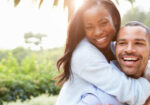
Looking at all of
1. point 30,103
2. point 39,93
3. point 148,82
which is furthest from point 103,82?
point 39,93

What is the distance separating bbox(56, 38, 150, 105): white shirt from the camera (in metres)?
2.44

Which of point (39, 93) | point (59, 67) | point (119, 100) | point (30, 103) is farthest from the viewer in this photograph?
point (39, 93)

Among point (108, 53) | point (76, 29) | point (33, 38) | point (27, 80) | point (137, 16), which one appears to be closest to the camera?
point (76, 29)

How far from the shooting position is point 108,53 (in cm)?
280

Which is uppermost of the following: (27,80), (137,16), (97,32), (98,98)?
(97,32)

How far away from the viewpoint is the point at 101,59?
8.47 feet

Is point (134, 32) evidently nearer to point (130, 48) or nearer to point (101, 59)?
point (130, 48)

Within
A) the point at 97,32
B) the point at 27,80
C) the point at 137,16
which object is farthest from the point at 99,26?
the point at 137,16

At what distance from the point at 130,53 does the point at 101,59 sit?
0.82 feet

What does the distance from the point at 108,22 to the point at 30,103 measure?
477 centimetres

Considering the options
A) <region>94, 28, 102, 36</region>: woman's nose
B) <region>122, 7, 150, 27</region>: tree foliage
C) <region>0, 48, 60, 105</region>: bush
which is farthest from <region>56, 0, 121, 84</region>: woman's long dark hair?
<region>122, 7, 150, 27</region>: tree foliage

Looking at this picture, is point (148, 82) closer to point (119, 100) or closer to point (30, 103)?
point (119, 100)

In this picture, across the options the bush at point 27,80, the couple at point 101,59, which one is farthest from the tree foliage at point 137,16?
the couple at point 101,59

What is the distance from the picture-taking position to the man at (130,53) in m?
2.45
